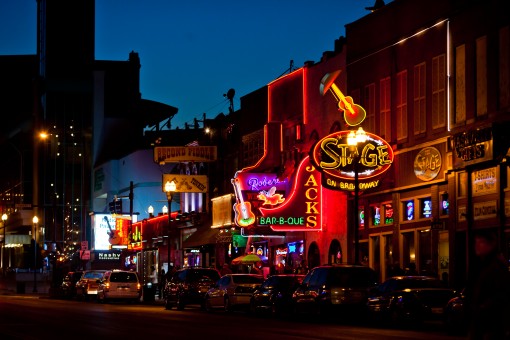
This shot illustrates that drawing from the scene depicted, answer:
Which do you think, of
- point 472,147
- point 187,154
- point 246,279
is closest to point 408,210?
point 472,147

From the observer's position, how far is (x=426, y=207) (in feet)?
126

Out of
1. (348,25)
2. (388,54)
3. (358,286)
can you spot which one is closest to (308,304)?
(358,286)

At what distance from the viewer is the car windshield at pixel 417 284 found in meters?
28.1

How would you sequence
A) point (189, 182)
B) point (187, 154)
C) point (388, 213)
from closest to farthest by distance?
1. point (388, 213)
2. point (187, 154)
3. point (189, 182)

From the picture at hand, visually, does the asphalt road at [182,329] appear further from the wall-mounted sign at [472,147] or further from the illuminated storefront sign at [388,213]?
the illuminated storefront sign at [388,213]

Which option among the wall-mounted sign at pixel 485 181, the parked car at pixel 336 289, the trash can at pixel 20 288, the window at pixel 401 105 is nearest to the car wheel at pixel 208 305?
the parked car at pixel 336 289

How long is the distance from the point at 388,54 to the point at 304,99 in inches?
314

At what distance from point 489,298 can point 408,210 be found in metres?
28.0

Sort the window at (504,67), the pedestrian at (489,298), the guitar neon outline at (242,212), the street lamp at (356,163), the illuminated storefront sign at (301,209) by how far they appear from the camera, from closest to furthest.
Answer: the pedestrian at (489,298) < the window at (504,67) < the street lamp at (356,163) < the illuminated storefront sign at (301,209) < the guitar neon outline at (242,212)

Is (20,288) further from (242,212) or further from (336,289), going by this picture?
(336,289)

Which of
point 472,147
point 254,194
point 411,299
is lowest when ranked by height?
point 411,299

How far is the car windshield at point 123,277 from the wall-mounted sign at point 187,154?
9.39 metres

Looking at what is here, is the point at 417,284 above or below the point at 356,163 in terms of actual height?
below

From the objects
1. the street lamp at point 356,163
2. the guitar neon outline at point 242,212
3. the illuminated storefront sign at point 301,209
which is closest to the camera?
the street lamp at point 356,163
